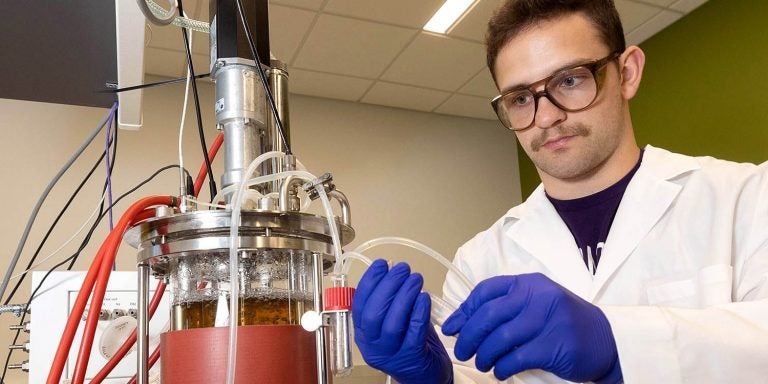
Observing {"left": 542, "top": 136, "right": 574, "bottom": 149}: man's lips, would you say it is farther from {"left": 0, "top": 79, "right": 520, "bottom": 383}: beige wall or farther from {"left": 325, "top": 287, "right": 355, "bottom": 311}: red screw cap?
{"left": 0, "top": 79, "right": 520, "bottom": 383}: beige wall

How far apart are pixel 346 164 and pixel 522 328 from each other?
3305 millimetres

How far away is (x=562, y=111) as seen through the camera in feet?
4.16

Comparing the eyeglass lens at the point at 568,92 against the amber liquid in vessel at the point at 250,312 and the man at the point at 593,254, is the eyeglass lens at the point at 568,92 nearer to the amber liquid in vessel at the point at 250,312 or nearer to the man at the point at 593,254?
the man at the point at 593,254

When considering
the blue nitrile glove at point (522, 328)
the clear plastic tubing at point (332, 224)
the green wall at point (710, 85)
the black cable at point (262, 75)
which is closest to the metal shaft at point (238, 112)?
the black cable at point (262, 75)

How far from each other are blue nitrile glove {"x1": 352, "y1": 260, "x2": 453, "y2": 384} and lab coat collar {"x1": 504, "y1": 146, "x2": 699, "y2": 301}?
0.62 m

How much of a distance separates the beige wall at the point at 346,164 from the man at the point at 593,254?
1.63 meters

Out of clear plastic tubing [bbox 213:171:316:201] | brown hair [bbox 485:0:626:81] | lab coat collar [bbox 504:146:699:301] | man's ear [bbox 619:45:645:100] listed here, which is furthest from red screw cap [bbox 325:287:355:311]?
man's ear [bbox 619:45:645:100]

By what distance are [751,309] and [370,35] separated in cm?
262

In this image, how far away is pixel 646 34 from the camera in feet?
11.3

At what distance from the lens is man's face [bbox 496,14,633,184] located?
127cm

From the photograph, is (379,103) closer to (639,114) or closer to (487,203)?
(487,203)

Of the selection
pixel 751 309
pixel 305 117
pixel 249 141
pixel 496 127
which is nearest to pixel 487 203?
pixel 496 127

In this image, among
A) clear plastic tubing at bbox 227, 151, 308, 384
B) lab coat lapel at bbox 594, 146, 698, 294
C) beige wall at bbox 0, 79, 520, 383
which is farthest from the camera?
beige wall at bbox 0, 79, 520, 383

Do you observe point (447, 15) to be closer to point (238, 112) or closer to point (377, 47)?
point (377, 47)
